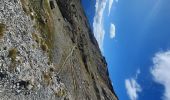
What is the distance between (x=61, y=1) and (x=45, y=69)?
7587 cm

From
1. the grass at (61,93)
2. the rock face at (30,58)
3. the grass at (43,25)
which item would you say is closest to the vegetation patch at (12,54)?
the rock face at (30,58)

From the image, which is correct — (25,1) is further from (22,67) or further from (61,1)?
(61,1)

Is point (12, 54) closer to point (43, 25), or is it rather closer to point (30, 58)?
point (30, 58)

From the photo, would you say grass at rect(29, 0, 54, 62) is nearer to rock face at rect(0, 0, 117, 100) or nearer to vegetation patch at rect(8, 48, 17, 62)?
rock face at rect(0, 0, 117, 100)

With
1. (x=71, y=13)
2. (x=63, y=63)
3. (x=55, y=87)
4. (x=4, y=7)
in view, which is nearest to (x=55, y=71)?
(x=55, y=87)

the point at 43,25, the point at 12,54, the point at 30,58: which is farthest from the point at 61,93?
the point at 12,54

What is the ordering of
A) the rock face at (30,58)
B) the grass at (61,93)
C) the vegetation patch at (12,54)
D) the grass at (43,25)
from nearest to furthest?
the rock face at (30,58), the vegetation patch at (12,54), the grass at (61,93), the grass at (43,25)

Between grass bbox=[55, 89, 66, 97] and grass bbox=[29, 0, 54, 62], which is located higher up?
grass bbox=[29, 0, 54, 62]

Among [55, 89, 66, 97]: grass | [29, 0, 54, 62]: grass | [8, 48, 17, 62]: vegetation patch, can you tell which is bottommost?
[8, 48, 17, 62]: vegetation patch

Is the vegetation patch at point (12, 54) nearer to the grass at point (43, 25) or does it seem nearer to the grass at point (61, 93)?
the grass at point (43, 25)

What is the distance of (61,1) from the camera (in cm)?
13975

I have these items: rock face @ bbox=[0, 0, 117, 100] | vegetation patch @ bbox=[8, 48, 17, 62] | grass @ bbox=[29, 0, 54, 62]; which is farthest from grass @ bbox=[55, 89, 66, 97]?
vegetation patch @ bbox=[8, 48, 17, 62]

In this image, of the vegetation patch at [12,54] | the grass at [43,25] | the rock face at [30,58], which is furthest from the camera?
the grass at [43,25]

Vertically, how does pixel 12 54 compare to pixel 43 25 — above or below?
below
